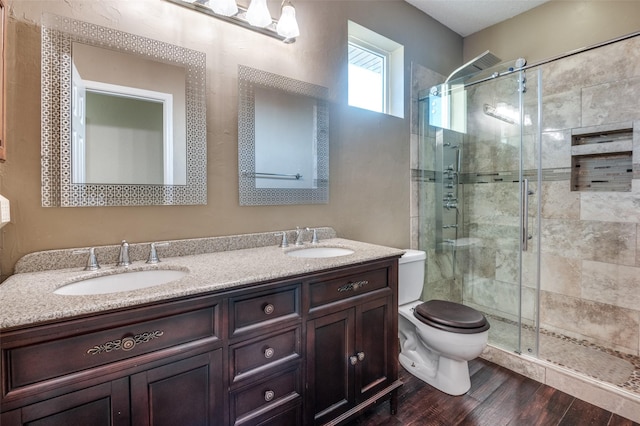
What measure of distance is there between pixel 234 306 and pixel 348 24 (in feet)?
6.39

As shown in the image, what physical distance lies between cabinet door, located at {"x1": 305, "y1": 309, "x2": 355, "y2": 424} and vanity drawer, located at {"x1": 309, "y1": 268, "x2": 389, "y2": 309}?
0.07 meters

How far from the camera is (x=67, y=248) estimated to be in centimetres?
119

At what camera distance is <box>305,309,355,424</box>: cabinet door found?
1240 mm

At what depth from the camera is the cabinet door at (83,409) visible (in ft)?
2.41

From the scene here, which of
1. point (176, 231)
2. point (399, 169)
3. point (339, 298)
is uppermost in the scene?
point (399, 169)

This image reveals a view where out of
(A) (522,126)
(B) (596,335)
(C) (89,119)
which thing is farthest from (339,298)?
(B) (596,335)

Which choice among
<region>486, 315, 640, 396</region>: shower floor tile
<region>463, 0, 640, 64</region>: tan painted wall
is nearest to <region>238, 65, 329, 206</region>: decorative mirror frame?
<region>486, 315, 640, 396</region>: shower floor tile

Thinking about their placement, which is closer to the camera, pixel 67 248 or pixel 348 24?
pixel 67 248

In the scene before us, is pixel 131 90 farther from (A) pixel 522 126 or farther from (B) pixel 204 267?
(A) pixel 522 126

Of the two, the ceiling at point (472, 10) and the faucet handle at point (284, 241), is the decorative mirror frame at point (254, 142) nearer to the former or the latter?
the faucet handle at point (284, 241)

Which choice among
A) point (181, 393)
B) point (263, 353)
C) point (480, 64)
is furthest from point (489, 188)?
point (181, 393)

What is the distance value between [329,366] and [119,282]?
2.99 ft

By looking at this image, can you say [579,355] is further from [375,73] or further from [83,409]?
[83,409]

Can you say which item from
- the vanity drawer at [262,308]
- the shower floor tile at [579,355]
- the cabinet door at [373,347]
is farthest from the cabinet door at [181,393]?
the shower floor tile at [579,355]
